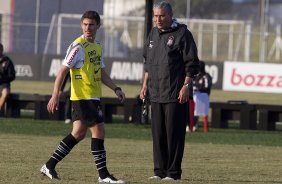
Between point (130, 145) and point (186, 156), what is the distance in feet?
6.96

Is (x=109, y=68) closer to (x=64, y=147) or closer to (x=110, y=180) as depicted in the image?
(x=64, y=147)

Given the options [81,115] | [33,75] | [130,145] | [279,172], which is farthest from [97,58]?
[33,75]

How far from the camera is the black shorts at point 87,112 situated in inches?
490

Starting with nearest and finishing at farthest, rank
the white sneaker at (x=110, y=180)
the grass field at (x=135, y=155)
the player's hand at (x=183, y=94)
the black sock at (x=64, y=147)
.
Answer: the white sneaker at (x=110, y=180), the black sock at (x=64, y=147), the player's hand at (x=183, y=94), the grass field at (x=135, y=155)

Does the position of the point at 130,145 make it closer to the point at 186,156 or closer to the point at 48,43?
the point at 186,156

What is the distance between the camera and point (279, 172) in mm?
14953

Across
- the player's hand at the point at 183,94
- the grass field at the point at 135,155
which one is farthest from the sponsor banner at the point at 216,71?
the player's hand at the point at 183,94

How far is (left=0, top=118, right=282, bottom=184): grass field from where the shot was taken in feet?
44.3

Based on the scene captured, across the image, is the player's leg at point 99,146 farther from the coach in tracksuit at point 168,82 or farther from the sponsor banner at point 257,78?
the sponsor banner at point 257,78

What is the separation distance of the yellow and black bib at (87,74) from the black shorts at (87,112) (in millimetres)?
70

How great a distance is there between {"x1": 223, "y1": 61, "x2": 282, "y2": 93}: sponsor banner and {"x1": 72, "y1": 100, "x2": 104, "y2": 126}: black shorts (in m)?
25.6

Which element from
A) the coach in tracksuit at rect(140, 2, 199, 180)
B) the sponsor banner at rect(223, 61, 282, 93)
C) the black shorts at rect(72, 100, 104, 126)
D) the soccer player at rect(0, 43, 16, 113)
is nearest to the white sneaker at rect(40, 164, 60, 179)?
the black shorts at rect(72, 100, 104, 126)

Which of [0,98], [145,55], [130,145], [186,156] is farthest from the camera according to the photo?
[0,98]

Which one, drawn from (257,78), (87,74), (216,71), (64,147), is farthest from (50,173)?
(216,71)
